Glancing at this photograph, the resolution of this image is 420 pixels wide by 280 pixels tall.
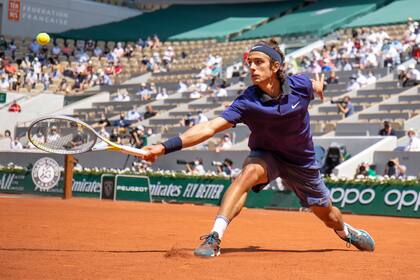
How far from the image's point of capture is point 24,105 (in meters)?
38.4

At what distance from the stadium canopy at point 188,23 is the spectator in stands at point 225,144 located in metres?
17.7

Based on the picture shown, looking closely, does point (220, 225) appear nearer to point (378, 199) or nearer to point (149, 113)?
point (378, 199)

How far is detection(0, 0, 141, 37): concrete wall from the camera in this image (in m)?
45.9

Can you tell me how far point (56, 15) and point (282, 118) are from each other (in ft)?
141

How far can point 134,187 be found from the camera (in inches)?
988

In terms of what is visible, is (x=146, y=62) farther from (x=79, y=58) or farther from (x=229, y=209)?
(x=229, y=209)

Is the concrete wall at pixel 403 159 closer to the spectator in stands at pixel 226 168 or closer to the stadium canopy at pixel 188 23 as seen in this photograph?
the spectator in stands at pixel 226 168

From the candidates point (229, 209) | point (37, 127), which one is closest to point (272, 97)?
point (229, 209)

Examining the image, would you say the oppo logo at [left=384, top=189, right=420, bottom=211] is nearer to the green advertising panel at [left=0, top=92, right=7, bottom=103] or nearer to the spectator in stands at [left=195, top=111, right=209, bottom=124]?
the spectator in stands at [left=195, top=111, right=209, bottom=124]

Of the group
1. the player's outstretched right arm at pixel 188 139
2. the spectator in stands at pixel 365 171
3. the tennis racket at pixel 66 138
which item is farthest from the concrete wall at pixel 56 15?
the player's outstretched right arm at pixel 188 139

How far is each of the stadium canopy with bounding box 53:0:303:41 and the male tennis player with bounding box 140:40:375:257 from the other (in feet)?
121

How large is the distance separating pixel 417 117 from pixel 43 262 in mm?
19485

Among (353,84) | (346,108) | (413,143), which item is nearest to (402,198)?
(413,143)

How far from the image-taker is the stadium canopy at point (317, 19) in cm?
3946
